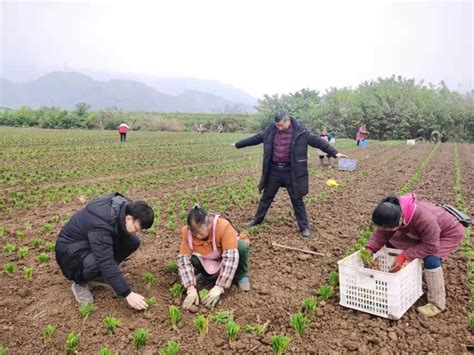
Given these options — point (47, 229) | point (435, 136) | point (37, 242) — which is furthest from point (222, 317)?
point (435, 136)

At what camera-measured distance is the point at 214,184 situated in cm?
→ 1141

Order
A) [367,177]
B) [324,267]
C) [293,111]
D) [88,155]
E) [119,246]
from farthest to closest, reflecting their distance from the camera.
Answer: [293,111] → [88,155] → [367,177] → [324,267] → [119,246]

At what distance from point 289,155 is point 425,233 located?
2.65m

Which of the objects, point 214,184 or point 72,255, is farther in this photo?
point 214,184

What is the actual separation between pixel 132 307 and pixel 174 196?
18.6 feet

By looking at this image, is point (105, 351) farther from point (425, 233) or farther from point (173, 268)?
point (425, 233)

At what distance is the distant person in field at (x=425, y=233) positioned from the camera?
3.59 meters

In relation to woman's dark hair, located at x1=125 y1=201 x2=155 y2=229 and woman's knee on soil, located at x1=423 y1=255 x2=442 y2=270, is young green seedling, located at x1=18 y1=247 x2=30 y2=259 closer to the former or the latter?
woman's dark hair, located at x1=125 y1=201 x2=155 y2=229

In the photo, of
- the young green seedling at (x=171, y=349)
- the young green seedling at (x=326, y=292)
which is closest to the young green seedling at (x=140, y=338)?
the young green seedling at (x=171, y=349)

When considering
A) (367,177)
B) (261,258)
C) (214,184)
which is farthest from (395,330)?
(367,177)

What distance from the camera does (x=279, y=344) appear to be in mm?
3340

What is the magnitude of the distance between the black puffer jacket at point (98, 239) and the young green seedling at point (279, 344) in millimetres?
1351

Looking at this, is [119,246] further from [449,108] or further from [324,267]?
[449,108]

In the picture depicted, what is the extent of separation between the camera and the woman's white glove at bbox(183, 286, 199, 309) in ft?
13.0
